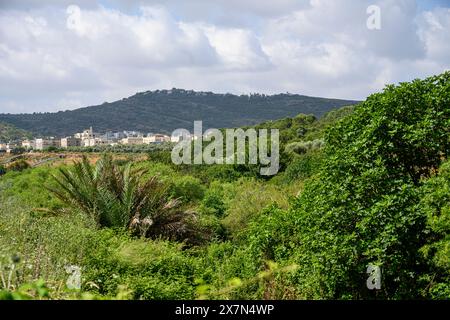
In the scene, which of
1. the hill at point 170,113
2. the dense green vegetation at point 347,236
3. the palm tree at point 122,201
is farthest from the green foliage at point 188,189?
the hill at point 170,113

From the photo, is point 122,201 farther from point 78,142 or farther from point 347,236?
point 78,142

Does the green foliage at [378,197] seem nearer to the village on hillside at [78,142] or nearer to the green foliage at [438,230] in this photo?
the green foliage at [438,230]

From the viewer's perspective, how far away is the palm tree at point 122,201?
10453 millimetres

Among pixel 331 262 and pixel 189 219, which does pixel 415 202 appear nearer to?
pixel 331 262

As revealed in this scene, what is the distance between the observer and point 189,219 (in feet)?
38.3

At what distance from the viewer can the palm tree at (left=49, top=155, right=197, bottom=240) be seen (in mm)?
10453

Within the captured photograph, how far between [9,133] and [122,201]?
83.2m

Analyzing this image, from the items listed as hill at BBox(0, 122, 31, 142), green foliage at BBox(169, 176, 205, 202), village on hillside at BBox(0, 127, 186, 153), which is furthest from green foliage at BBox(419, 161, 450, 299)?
hill at BBox(0, 122, 31, 142)

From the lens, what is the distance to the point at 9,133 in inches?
3430

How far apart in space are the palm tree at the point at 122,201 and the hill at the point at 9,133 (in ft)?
251

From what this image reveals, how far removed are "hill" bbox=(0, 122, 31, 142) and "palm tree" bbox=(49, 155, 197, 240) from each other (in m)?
76.6

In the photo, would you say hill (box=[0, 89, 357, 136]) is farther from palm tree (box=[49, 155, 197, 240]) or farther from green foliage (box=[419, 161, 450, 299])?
green foliage (box=[419, 161, 450, 299])

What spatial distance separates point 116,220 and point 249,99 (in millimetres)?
115484
